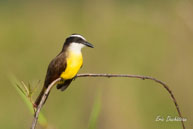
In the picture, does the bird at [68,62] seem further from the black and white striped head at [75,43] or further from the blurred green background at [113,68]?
the blurred green background at [113,68]

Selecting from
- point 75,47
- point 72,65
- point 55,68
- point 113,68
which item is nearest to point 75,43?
point 75,47

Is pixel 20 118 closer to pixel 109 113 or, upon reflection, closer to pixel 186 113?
pixel 109 113

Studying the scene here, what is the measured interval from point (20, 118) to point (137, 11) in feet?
9.46

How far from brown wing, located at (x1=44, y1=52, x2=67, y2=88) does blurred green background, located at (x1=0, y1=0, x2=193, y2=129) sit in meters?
0.28

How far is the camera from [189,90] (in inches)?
228

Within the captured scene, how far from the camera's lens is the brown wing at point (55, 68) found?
3715mm

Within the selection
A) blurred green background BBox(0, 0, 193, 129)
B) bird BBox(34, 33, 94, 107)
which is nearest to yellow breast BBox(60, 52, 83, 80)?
bird BBox(34, 33, 94, 107)

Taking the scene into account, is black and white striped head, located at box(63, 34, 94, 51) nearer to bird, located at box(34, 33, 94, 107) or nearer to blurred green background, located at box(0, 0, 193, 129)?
bird, located at box(34, 33, 94, 107)

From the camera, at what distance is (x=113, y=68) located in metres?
6.66

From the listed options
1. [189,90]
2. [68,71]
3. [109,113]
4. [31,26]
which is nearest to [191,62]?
[189,90]

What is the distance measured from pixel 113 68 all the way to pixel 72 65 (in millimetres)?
2571

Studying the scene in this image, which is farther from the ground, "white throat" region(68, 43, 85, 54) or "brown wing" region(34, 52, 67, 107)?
"white throat" region(68, 43, 85, 54)

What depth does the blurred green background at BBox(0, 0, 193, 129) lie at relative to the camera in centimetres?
555

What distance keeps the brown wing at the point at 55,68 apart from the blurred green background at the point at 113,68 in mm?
281
